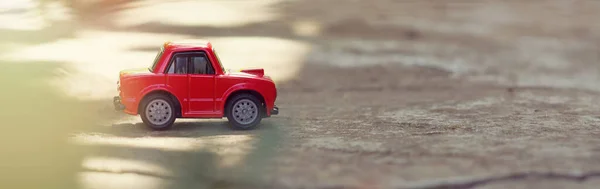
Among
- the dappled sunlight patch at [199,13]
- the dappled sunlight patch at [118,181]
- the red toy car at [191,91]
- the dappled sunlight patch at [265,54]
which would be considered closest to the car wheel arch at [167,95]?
the red toy car at [191,91]

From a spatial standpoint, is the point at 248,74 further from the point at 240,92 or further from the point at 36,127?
the point at 36,127

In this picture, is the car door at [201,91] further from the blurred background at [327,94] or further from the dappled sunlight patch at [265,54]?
the dappled sunlight patch at [265,54]

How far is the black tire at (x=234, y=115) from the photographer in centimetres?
69

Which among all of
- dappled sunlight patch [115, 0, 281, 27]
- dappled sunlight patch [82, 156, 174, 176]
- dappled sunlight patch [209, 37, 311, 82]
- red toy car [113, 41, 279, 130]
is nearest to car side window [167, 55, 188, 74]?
red toy car [113, 41, 279, 130]

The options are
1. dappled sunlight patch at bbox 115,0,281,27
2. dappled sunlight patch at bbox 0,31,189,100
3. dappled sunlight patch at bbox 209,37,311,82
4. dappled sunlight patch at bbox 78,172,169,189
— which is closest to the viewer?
dappled sunlight patch at bbox 78,172,169,189

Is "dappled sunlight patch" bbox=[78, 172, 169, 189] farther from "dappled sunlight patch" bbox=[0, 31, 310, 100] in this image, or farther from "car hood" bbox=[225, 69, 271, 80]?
"dappled sunlight patch" bbox=[0, 31, 310, 100]

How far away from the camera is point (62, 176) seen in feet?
1.92

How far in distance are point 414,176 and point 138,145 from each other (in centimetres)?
21

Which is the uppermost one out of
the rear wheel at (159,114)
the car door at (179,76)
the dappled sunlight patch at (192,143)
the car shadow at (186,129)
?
the car door at (179,76)

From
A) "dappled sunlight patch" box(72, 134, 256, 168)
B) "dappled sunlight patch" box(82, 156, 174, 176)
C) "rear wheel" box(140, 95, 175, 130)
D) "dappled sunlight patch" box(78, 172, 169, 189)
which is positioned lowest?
"dappled sunlight patch" box(78, 172, 169, 189)

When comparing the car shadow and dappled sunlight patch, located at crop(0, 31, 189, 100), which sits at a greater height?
dappled sunlight patch, located at crop(0, 31, 189, 100)

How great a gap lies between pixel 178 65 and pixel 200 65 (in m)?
0.02

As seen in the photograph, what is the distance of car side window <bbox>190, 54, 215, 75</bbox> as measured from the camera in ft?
2.30

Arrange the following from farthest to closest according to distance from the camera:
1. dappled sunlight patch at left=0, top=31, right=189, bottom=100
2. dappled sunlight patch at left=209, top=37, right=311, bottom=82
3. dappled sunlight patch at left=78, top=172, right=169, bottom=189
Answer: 1. dappled sunlight patch at left=209, top=37, right=311, bottom=82
2. dappled sunlight patch at left=0, top=31, right=189, bottom=100
3. dappled sunlight patch at left=78, top=172, right=169, bottom=189
